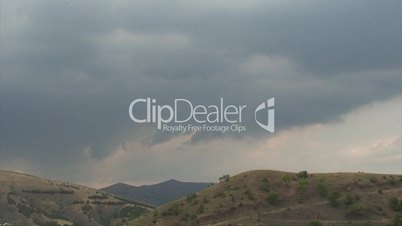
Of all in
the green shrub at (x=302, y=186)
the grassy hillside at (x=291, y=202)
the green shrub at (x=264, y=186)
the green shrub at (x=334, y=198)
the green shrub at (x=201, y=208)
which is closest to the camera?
the grassy hillside at (x=291, y=202)

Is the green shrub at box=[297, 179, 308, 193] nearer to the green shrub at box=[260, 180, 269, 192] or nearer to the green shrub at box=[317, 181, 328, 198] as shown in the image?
the green shrub at box=[317, 181, 328, 198]

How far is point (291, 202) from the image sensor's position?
479 ft

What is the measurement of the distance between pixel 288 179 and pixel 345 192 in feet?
57.9

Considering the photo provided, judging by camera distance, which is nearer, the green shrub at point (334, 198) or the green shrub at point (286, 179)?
the green shrub at point (334, 198)

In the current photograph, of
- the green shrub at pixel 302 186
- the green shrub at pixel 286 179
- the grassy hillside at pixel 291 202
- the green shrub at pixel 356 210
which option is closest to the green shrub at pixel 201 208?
the grassy hillside at pixel 291 202

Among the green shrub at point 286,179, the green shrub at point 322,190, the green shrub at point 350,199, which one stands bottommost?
the green shrub at point 350,199

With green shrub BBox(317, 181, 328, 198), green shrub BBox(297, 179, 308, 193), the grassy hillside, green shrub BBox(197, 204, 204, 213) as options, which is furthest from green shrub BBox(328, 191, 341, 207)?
green shrub BBox(197, 204, 204, 213)

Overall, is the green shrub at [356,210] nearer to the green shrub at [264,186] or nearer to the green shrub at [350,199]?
the green shrub at [350,199]

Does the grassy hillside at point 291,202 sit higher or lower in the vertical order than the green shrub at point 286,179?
lower

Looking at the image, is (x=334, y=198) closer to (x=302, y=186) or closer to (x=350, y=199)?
(x=350, y=199)

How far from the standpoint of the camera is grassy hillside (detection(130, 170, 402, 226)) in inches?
5443

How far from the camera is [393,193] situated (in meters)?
151

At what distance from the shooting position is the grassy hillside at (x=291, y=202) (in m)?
138

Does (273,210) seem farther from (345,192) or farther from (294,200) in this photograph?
(345,192)
